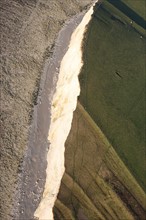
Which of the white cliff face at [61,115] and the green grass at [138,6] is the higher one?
the green grass at [138,6]

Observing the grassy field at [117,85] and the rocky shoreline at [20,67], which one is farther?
the rocky shoreline at [20,67]

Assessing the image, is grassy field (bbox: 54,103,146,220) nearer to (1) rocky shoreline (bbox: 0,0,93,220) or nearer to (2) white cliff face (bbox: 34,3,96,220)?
(2) white cliff face (bbox: 34,3,96,220)

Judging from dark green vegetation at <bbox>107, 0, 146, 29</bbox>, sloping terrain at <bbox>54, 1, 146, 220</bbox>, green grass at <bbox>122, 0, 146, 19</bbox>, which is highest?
green grass at <bbox>122, 0, 146, 19</bbox>

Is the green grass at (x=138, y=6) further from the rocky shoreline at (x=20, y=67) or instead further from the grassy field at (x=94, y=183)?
the grassy field at (x=94, y=183)

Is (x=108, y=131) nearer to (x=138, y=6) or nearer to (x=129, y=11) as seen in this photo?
(x=129, y=11)

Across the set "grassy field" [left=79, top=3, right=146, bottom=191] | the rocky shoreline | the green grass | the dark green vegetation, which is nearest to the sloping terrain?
"grassy field" [left=79, top=3, right=146, bottom=191]

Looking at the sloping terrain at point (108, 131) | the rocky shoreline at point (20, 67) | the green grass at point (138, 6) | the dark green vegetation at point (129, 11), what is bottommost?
the rocky shoreline at point (20, 67)

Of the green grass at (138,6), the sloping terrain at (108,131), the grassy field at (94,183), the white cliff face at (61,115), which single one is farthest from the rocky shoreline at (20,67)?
the grassy field at (94,183)
